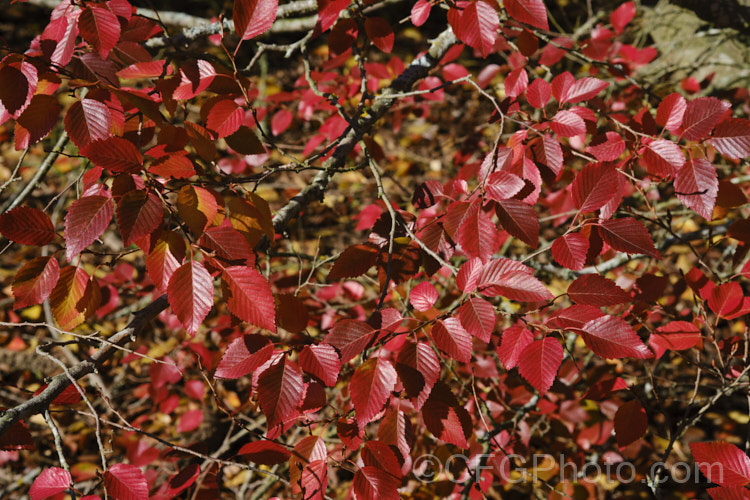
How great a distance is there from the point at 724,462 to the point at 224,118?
1288 mm

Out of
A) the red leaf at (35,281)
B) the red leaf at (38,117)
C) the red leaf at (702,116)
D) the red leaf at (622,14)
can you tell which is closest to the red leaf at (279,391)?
the red leaf at (35,281)

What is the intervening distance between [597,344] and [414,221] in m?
0.51

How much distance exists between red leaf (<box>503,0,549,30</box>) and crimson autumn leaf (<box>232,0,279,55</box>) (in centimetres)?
51

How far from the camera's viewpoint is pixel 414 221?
1.17m

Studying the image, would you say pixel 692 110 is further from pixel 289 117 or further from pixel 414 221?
pixel 289 117

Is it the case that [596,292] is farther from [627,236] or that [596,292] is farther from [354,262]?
[354,262]

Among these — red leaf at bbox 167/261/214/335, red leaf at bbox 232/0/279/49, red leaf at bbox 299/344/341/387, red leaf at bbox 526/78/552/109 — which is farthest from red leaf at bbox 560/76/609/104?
red leaf at bbox 167/261/214/335

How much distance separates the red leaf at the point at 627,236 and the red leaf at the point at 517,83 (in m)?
0.52

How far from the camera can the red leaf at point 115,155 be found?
2.68ft

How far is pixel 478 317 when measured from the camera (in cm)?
86

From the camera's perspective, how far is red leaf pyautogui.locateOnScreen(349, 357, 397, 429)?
32.3 inches

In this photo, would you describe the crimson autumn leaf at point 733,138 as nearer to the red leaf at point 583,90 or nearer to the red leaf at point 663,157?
the red leaf at point 663,157

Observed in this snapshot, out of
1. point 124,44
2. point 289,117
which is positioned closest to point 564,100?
point 124,44

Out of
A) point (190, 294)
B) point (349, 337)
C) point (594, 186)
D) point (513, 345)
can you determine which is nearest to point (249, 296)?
point (190, 294)
